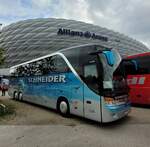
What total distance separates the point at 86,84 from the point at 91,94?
18.9 inches

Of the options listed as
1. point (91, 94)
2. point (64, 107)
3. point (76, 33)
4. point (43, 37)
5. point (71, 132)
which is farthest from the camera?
point (76, 33)

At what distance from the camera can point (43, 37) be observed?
54.4 metres

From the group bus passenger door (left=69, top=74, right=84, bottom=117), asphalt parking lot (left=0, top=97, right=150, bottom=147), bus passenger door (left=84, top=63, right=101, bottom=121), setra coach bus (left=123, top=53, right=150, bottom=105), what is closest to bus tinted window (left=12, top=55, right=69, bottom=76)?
bus passenger door (left=69, top=74, right=84, bottom=117)

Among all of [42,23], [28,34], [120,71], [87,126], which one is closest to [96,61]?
[120,71]

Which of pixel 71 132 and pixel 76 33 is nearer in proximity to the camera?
pixel 71 132

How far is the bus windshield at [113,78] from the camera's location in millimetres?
7348

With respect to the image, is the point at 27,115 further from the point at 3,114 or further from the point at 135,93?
the point at 135,93

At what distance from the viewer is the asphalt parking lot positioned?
5.98m

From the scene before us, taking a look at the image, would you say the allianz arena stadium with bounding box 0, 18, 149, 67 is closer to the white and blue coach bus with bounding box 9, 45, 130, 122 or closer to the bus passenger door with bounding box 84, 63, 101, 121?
the white and blue coach bus with bounding box 9, 45, 130, 122

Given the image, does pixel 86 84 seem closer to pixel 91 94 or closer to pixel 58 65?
pixel 91 94

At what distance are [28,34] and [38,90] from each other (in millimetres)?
45552

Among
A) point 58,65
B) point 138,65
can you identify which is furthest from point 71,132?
point 138,65

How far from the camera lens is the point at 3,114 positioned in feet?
32.3

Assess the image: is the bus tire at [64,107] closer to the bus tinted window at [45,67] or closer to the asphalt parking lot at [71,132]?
the asphalt parking lot at [71,132]
